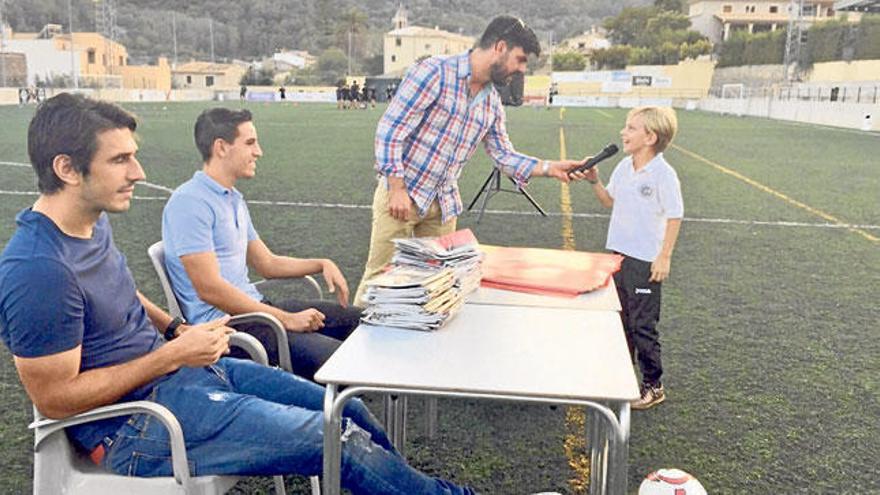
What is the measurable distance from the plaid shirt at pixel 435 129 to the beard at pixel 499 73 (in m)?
0.12

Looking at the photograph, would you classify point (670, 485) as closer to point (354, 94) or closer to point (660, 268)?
point (660, 268)

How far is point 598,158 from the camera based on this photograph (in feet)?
12.2

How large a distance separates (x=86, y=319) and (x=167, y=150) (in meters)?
16.3

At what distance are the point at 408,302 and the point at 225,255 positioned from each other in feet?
3.84

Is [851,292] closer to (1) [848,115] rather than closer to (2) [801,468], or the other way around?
(2) [801,468]

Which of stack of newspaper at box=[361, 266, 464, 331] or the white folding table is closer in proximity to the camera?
the white folding table

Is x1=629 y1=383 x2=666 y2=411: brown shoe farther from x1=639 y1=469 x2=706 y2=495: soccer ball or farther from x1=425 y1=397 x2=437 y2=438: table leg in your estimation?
x1=639 y1=469 x2=706 y2=495: soccer ball

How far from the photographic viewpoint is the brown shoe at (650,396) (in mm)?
4027

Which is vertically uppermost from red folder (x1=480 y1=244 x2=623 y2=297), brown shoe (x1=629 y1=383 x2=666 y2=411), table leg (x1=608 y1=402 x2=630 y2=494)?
red folder (x1=480 y1=244 x2=623 y2=297)

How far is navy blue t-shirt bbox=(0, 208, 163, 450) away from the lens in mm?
1969

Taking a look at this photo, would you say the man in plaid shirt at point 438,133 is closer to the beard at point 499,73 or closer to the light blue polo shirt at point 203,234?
the beard at point 499,73

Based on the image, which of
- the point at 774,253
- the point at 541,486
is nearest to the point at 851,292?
the point at 774,253

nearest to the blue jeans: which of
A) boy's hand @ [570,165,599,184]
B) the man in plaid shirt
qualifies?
the man in plaid shirt

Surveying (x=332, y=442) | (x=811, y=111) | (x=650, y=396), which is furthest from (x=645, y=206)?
(x=811, y=111)
